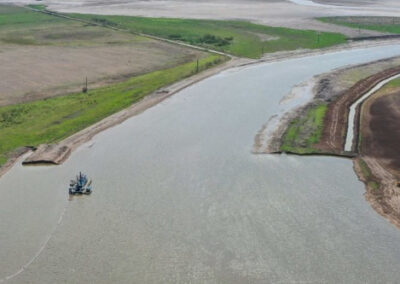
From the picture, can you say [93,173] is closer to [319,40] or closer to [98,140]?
[98,140]

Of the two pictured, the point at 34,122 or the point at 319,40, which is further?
the point at 319,40

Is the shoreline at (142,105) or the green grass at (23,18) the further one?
the green grass at (23,18)

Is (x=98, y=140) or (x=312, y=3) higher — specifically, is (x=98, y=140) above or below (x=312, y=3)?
below

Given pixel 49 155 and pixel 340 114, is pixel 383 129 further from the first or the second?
pixel 49 155

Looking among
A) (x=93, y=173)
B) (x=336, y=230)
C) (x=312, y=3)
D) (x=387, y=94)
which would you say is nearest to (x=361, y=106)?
(x=387, y=94)

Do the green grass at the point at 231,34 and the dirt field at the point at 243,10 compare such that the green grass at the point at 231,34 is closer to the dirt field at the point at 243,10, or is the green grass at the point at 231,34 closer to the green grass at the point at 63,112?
the dirt field at the point at 243,10

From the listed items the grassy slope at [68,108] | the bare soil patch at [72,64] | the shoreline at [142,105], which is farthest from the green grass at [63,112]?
the bare soil patch at [72,64]

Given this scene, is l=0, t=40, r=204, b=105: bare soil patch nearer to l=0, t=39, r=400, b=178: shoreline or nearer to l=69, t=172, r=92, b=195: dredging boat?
l=0, t=39, r=400, b=178: shoreline
